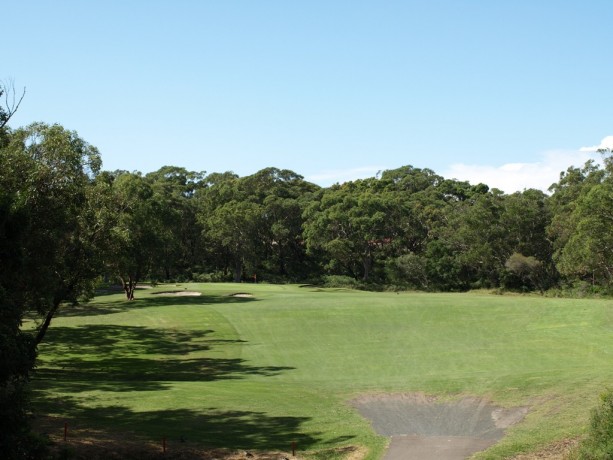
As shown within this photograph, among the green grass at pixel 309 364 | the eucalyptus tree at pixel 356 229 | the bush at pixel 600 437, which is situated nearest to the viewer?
the bush at pixel 600 437

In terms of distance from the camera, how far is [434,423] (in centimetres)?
2206

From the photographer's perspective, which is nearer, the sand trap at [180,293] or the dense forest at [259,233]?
the dense forest at [259,233]

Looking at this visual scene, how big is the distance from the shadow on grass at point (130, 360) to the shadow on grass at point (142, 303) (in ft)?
31.2

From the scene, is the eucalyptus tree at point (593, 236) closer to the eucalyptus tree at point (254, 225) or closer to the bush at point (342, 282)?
the bush at point (342, 282)

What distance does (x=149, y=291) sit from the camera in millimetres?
78000

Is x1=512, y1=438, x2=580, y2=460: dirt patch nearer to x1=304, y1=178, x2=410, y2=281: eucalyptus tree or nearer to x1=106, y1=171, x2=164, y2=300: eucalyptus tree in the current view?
x1=106, y1=171, x2=164, y2=300: eucalyptus tree

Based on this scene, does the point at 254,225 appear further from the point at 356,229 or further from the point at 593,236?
the point at 593,236

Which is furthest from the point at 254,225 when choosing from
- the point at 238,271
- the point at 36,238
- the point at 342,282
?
the point at 36,238

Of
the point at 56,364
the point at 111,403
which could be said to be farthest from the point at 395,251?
the point at 111,403

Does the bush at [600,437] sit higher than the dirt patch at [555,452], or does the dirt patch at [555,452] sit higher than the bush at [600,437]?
the bush at [600,437]

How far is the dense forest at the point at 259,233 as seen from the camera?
24.0 meters

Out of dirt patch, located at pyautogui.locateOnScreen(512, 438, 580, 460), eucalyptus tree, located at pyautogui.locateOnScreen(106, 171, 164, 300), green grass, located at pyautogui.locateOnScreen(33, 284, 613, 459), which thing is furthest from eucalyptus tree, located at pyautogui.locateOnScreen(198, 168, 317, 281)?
dirt patch, located at pyautogui.locateOnScreen(512, 438, 580, 460)

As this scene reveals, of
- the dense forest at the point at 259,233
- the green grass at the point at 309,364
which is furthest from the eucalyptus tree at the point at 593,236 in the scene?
the green grass at the point at 309,364

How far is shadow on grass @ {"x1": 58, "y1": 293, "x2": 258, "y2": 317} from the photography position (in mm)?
A: 57094
